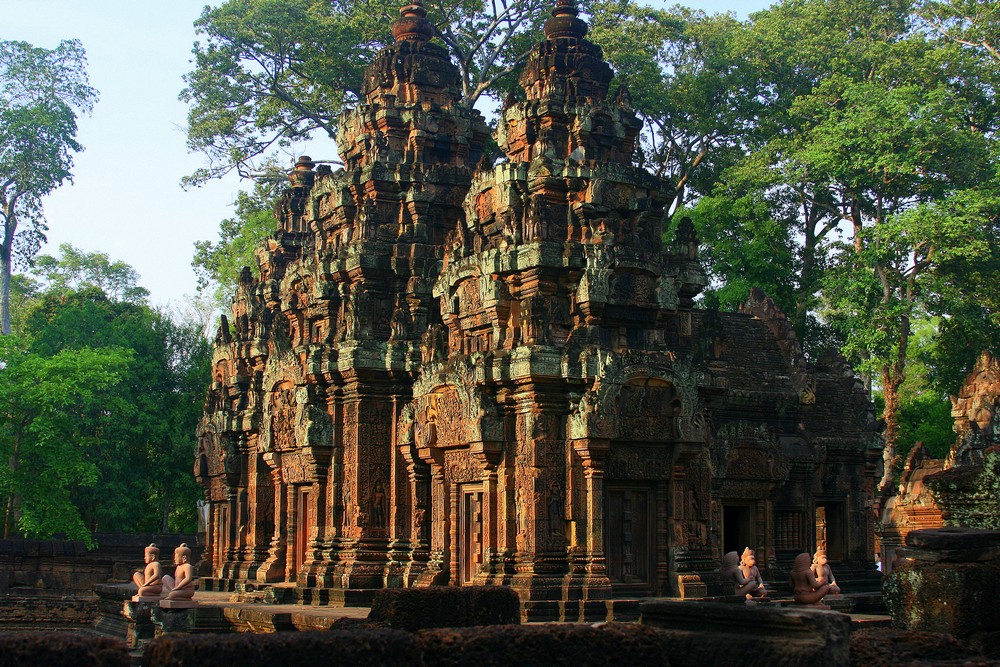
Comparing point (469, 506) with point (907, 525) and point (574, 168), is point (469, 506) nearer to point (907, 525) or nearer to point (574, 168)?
point (574, 168)

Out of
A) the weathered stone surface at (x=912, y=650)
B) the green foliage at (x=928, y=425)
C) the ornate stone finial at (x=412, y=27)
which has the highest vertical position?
the ornate stone finial at (x=412, y=27)

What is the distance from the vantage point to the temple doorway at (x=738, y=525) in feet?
65.8

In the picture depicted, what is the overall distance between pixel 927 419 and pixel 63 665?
2997 cm

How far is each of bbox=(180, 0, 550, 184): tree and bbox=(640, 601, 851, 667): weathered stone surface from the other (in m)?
25.6

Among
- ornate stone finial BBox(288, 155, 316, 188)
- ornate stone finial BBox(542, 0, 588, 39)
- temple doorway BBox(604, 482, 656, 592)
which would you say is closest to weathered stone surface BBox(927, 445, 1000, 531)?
temple doorway BBox(604, 482, 656, 592)

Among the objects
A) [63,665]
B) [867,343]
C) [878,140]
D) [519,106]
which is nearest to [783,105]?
[878,140]

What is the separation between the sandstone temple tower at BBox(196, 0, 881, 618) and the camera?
50.4 feet

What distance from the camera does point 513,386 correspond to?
15531 mm

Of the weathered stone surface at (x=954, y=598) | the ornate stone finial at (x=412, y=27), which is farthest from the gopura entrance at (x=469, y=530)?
the ornate stone finial at (x=412, y=27)

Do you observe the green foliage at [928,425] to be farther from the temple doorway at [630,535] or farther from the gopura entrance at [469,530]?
the gopura entrance at [469,530]

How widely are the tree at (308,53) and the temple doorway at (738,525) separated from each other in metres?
16.3

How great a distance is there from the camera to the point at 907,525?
24.9 m

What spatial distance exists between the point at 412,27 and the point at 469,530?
9.67m

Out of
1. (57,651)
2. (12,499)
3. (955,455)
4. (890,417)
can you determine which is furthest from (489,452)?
(12,499)
